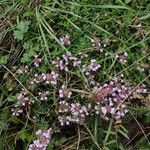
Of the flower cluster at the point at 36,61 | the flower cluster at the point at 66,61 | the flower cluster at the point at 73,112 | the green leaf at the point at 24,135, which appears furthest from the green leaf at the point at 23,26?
the green leaf at the point at 24,135

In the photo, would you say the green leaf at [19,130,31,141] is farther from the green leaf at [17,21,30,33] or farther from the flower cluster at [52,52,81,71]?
the green leaf at [17,21,30,33]

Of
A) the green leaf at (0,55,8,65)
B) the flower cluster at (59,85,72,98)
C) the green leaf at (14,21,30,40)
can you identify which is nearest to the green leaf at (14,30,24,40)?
the green leaf at (14,21,30,40)

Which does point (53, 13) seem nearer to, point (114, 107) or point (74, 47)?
point (74, 47)

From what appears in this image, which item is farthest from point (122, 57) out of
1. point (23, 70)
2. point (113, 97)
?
point (23, 70)

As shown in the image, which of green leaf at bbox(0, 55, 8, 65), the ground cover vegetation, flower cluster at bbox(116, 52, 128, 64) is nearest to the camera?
the ground cover vegetation

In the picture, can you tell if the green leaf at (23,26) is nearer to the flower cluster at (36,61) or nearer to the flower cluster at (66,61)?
the flower cluster at (36,61)

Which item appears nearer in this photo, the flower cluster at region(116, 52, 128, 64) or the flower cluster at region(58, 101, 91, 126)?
the flower cluster at region(58, 101, 91, 126)

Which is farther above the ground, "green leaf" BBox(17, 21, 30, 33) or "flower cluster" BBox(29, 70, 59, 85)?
"green leaf" BBox(17, 21, 30, 33)

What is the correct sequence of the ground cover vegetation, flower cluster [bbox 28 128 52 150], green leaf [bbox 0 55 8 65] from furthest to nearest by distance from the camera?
1. green leaf [bbox 0 55 8 65]
2. the ground cover vegetation
3. flower cluster [bbox 28 128 52 150]
